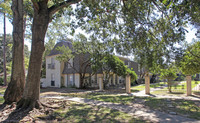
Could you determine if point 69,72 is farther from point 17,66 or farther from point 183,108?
point 183,108

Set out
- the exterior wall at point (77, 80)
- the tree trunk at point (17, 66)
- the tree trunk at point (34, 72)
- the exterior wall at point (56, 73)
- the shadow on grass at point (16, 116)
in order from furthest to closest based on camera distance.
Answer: the exterior wall at point (56, 73) → the exterior wall at point (77, 80) → the tree trunk at point (17, 66) → the tree trunk at point (34, 72) → the shadow on grass at point (16, 116)

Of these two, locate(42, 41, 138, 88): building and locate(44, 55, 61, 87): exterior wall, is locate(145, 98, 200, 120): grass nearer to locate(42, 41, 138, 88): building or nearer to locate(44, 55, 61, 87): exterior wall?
locate(42, 41, 138, 88): building

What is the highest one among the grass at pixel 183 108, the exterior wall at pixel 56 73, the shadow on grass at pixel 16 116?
the exterior wall at pixel 56 73

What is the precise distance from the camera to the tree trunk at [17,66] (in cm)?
834

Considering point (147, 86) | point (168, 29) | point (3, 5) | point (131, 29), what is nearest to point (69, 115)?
point (131, 29)

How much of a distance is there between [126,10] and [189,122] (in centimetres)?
771

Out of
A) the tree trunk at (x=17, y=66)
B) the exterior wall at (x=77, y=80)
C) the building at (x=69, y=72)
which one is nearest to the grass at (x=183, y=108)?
the tree trunk at (x=17, y=66)

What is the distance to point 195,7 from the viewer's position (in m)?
7.29

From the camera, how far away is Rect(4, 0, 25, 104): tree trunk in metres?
8.34

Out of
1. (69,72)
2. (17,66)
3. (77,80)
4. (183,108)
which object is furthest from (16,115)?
(69,72)

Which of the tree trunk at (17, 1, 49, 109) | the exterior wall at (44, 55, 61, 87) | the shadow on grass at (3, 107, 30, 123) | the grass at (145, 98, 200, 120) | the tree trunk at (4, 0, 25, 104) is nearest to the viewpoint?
the shadow on grass at (3, 107, 30, 123)

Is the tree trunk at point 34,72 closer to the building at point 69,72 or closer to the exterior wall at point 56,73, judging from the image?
the building at point 69,72

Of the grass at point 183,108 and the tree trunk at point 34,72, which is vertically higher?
the tree trunk at point 34,72

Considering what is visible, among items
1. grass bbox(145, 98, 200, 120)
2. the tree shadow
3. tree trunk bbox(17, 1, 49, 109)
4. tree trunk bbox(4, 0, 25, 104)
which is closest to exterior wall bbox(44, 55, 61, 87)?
tree trunk bbox(4, 0, 25, 104)
